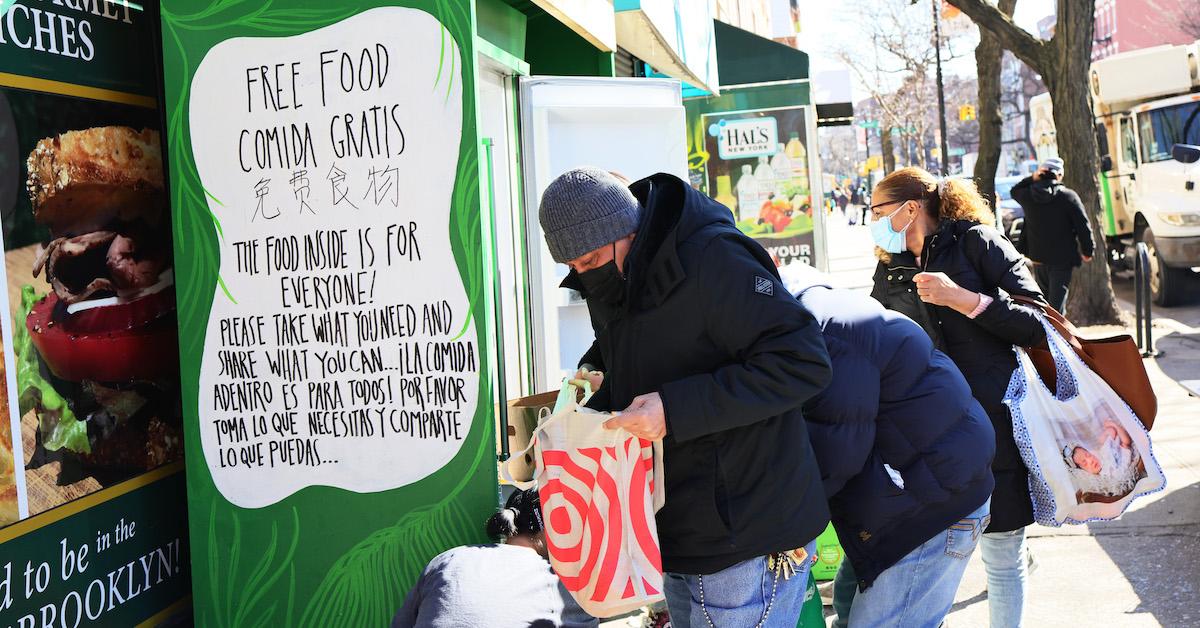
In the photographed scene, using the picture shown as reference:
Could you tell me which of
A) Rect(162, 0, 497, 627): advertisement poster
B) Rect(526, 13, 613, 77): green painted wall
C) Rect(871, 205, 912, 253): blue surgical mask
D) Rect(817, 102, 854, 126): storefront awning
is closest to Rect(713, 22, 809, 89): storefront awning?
Rect(526, 13, 613, 77): green painted wall

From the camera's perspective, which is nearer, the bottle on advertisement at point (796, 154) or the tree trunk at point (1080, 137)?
the tree trunk at point (1080, 137)

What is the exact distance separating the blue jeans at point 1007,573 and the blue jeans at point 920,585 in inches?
27.8

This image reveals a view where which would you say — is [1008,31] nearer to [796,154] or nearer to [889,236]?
[796,154]

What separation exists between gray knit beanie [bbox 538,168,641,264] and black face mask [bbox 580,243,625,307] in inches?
2.2

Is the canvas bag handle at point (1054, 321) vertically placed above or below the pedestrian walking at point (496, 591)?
above

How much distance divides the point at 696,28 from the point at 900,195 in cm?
443

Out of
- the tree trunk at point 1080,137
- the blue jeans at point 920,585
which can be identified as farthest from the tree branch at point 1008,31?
the blue jeans at point 920,585

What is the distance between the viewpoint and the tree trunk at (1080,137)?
11.9 meters

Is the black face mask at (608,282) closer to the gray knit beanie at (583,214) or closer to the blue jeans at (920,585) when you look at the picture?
the gray knit beanie at (583,214)

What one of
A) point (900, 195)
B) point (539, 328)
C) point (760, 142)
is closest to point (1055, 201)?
point (760, 142)

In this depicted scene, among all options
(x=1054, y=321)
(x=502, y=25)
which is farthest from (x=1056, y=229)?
(x=1054, y=321)

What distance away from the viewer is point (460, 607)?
276 centimetres

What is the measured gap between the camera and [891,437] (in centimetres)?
276

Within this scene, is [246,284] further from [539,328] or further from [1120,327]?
[1120,327]
